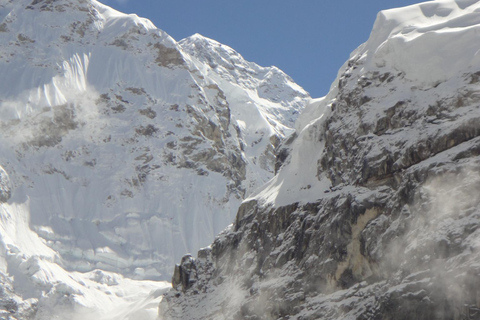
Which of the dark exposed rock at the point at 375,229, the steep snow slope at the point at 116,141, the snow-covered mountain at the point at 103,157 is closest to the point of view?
the dark exposed rock at the point at 375,229

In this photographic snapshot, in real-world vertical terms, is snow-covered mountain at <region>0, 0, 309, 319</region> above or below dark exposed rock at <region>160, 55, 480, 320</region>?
above

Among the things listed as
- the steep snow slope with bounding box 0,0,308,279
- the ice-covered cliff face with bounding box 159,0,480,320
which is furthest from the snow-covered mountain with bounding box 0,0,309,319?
the ice-covered cliff face with bounding box 159,0,480,320

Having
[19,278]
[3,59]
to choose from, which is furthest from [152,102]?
[19,278]

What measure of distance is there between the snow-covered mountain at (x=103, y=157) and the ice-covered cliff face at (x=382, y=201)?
184 ft

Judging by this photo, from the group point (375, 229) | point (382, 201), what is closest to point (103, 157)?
point (382, 201)

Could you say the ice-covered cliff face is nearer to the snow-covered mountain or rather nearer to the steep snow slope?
the snow-covered mountain

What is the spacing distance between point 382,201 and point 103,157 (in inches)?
4367

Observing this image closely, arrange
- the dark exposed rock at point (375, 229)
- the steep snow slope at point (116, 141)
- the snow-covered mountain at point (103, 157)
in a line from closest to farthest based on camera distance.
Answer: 1. the dark exposed rock at point (375, 229)
2. the snow-covered mountain at point (103, 157)
3. the steep snow slope at point (116, 141)

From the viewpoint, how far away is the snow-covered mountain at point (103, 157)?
14188 centimetres

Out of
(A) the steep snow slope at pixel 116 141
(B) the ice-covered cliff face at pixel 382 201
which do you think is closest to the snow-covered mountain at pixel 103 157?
(A) the steep snow slope at pixel 116 141

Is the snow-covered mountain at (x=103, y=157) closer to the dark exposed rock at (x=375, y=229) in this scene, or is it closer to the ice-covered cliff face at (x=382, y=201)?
the ice-covered cliff face at (x=382, y=201)

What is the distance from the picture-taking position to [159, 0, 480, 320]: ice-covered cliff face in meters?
55.5

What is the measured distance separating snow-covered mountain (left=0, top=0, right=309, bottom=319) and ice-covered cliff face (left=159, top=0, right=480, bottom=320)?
5597 cm

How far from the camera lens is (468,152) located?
2265 inches
